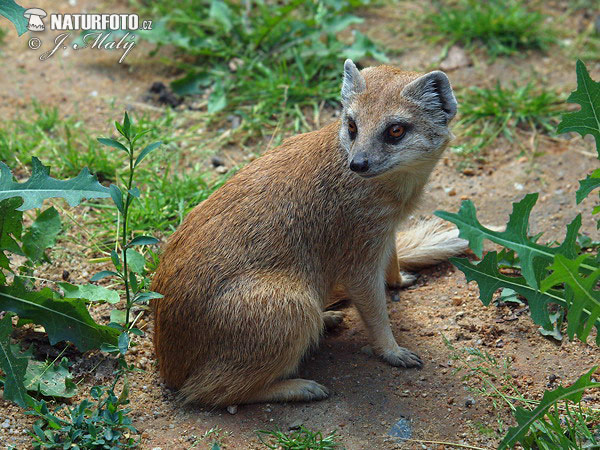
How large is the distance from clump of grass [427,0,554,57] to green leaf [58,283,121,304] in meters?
4.38

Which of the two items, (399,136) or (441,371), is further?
(441,371)

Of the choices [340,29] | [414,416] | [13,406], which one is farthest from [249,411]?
[340,29]

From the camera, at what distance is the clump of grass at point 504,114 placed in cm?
640

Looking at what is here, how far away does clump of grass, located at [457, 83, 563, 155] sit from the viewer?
640 centimetres

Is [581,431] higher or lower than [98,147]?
lower

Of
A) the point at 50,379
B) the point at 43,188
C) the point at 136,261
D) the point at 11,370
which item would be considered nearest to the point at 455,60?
the point at 136,261

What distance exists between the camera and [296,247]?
4.46 m

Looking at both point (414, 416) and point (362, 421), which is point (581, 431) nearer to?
point (414, 416)

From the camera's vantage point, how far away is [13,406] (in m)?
4.02

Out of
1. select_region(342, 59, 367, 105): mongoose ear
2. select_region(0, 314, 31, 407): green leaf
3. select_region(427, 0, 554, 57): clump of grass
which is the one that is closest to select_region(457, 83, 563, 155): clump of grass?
select_region(427, 0, 554, 57): clump of grass

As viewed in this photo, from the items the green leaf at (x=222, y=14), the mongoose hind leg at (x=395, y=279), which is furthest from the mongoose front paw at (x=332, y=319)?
the green leaf at (x=222, y=14)

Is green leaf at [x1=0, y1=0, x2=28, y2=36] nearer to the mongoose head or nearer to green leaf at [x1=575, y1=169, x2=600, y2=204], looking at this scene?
the mongoose head

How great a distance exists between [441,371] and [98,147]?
335 cm

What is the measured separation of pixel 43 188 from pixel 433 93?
2.24m
